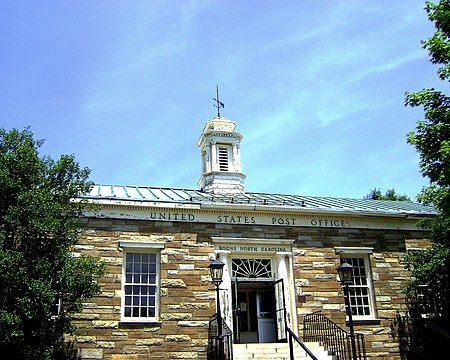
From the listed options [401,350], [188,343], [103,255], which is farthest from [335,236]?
[103,255]

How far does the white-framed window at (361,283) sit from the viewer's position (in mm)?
16250

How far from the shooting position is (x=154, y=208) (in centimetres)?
1519

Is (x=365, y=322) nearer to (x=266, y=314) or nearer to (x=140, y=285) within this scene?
(x=266, y=314)

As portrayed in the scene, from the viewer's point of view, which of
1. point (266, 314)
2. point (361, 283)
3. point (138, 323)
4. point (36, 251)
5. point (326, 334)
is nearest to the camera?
point (36, 251)

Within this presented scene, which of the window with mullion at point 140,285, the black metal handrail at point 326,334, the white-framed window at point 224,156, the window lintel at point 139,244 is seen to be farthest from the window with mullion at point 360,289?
the window with mullion at point 140,285

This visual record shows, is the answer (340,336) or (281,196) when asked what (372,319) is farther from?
(281,196)

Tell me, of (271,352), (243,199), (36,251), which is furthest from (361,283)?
(36,251)

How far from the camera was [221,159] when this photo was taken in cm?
1950

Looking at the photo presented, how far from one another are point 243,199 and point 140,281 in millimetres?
4303

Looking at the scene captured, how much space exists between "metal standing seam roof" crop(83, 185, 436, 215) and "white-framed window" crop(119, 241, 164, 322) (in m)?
1.42

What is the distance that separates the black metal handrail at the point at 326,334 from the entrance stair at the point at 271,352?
0.31 metres

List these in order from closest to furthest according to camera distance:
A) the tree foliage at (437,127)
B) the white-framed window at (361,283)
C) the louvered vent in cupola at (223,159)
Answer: the tree foliage at (437,127) < the white-framed window at (361,283) < the louvered vent in cupola at (223,159)

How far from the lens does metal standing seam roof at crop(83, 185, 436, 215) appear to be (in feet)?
51.8

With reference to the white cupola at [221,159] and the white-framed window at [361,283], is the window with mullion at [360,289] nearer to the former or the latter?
the white-framed window at [361,283]
